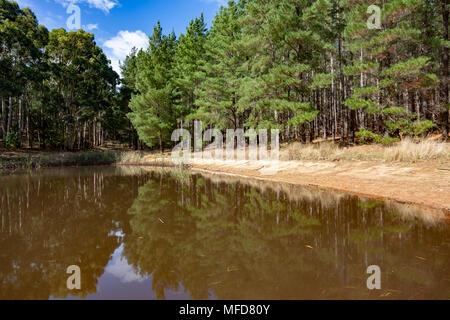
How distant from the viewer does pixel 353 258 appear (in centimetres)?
317

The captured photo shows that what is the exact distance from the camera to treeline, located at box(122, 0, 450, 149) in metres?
13.3

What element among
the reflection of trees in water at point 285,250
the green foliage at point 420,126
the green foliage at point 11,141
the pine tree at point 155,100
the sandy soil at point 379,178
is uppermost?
the pine tree at point 155,100

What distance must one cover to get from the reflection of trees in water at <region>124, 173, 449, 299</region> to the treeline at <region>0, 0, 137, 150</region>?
29.1 meters

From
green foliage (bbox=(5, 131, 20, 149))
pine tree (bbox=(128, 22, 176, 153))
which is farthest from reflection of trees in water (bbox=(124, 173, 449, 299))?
green foliage (bbox=(5, 131, 20, 149))

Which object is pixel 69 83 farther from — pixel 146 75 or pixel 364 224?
pixel 364 224

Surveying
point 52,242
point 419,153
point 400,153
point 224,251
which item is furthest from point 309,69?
point 52,242

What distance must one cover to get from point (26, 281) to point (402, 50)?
24270 mm

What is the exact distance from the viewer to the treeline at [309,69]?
43.7 feet

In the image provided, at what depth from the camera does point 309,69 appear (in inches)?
635

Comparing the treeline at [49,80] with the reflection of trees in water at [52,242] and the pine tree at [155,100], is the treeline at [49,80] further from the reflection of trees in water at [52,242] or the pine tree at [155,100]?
the reflection of trees in water at [52,242]

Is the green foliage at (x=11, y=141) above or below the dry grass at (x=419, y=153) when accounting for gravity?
above

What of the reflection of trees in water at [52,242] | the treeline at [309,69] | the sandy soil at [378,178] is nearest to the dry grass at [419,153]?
the sandy soil at [378,178]

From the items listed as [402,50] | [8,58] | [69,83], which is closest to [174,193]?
[402,50]

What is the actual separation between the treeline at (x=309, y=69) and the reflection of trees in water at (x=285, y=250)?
35.8 ft
